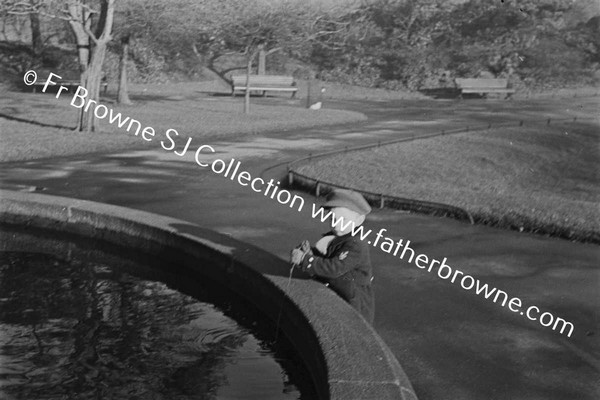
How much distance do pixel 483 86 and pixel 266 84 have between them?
28.7 feet

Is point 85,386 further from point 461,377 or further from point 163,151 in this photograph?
point 163,151

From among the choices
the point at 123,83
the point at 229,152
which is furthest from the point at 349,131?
the point at 123,83

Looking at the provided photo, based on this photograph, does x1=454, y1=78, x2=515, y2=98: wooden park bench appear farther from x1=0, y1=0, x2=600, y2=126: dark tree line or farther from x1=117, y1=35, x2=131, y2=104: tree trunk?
x1=117, y1=35, x2=131, y2=104: tree trunk

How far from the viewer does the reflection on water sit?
5.94 m

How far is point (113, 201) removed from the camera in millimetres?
12180

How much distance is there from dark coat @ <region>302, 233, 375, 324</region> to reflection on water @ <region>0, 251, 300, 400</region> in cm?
76

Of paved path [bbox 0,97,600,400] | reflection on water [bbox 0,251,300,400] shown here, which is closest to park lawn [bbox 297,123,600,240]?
paved path [bbox 0,97,600,400]

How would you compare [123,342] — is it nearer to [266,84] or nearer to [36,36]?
[266,84]

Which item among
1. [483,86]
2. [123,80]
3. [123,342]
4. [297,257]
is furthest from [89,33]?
[483,86]

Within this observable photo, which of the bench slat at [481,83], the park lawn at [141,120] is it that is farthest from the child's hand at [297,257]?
the bench slat at [481,83]

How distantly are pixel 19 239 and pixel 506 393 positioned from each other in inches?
251

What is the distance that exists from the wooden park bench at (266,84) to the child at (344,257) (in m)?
27.6

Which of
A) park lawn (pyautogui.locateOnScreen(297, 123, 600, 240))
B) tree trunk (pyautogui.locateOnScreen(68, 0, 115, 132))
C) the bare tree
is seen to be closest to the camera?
park lawn (pyautogui.locateOnScreen(297, 123, 600, 240))

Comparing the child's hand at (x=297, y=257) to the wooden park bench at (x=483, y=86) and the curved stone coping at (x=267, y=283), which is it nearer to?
the curved stone coping at (x=267, y=283)
